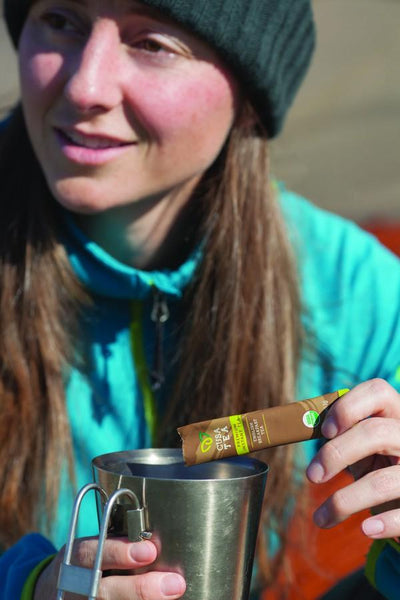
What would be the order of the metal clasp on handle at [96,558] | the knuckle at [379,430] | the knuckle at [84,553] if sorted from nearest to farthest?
the metal clasp on handle at [96,558] < the knuckle at [84,553] < the knuckle at [379,430]

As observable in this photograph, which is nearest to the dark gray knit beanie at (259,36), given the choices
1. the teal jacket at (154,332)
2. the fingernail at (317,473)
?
the teal jacket at (154,332)

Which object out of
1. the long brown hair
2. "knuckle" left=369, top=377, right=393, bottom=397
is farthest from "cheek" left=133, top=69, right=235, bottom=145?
"knuckle" left=369, top=377, right=393, bottom=397

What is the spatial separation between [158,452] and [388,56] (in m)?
6.55

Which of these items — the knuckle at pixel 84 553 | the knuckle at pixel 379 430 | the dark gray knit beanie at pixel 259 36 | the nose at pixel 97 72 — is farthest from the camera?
the dark gray knit beanie at pixel 259 36

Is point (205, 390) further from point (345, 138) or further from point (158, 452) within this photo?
point (345, 138)

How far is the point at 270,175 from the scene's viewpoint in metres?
2.35

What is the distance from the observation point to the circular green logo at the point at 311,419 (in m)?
1.29

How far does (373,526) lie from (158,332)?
0.97 m

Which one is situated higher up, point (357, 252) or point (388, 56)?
point (357, 252)

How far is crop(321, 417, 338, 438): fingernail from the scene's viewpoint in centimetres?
131

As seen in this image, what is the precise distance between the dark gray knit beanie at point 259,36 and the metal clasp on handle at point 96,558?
42.7 inches

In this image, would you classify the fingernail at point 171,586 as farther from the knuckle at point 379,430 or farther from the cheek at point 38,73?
the cheek at point 38,73

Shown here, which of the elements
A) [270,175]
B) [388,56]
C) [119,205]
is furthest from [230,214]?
[388,56]

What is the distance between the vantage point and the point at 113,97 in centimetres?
186
